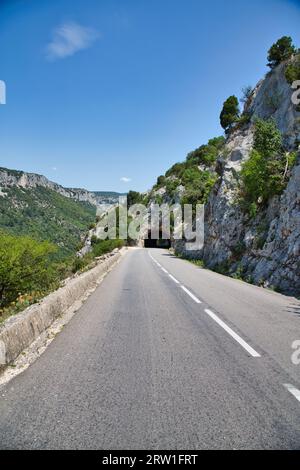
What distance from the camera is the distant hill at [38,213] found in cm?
12438

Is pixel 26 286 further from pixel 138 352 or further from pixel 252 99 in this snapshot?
pixel 252 99

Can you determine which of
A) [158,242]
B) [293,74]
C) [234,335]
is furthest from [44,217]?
[234,335]

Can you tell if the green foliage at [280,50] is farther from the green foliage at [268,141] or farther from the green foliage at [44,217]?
the green foliage at [44,217]

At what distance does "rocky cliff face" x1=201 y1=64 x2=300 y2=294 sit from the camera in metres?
15.2

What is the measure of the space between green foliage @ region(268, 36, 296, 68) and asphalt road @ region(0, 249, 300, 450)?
4231 centimetres

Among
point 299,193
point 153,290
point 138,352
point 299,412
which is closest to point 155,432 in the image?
point 299,412

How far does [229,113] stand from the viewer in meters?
66.8

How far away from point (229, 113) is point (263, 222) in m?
52.5

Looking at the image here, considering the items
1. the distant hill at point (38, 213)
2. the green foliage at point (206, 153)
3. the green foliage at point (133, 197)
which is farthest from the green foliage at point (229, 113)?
the distant hill at point (38, 213)

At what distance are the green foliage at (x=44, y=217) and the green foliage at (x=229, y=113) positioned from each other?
64.3m

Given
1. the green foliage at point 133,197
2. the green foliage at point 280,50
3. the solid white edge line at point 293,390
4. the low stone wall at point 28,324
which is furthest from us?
the green foliage at point 133,197

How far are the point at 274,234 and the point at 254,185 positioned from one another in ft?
20.0

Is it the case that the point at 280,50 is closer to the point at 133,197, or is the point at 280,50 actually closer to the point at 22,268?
the point at 22,268

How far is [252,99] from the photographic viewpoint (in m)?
44.9
